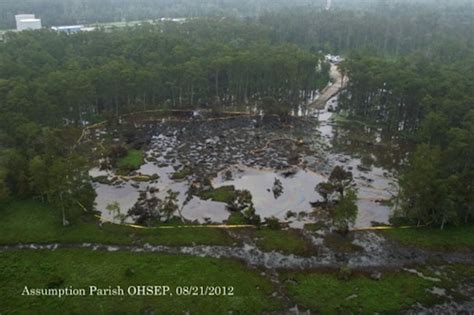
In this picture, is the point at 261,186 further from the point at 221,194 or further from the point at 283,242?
the point at 283,242

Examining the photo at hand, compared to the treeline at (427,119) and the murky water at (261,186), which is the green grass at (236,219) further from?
the treeline at (427,119)

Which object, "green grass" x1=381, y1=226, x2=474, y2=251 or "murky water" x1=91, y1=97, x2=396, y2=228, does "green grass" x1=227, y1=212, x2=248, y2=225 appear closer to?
"murky water" x1=91, y1=97, x2=396, y2=228

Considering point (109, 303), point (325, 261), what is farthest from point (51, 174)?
point (325, 261)

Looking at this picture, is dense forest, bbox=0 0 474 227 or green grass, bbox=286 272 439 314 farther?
dense forest, bbox=0 0 474 227

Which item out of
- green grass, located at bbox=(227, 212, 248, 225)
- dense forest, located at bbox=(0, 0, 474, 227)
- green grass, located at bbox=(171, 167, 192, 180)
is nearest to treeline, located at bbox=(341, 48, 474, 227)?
dense forest, located at bbox=(0, 0, 474, 227)

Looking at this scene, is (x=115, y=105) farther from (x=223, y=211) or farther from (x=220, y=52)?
(x=223, y=211)

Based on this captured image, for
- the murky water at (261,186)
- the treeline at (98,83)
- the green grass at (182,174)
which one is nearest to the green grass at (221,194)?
the murky water at (261,186)
